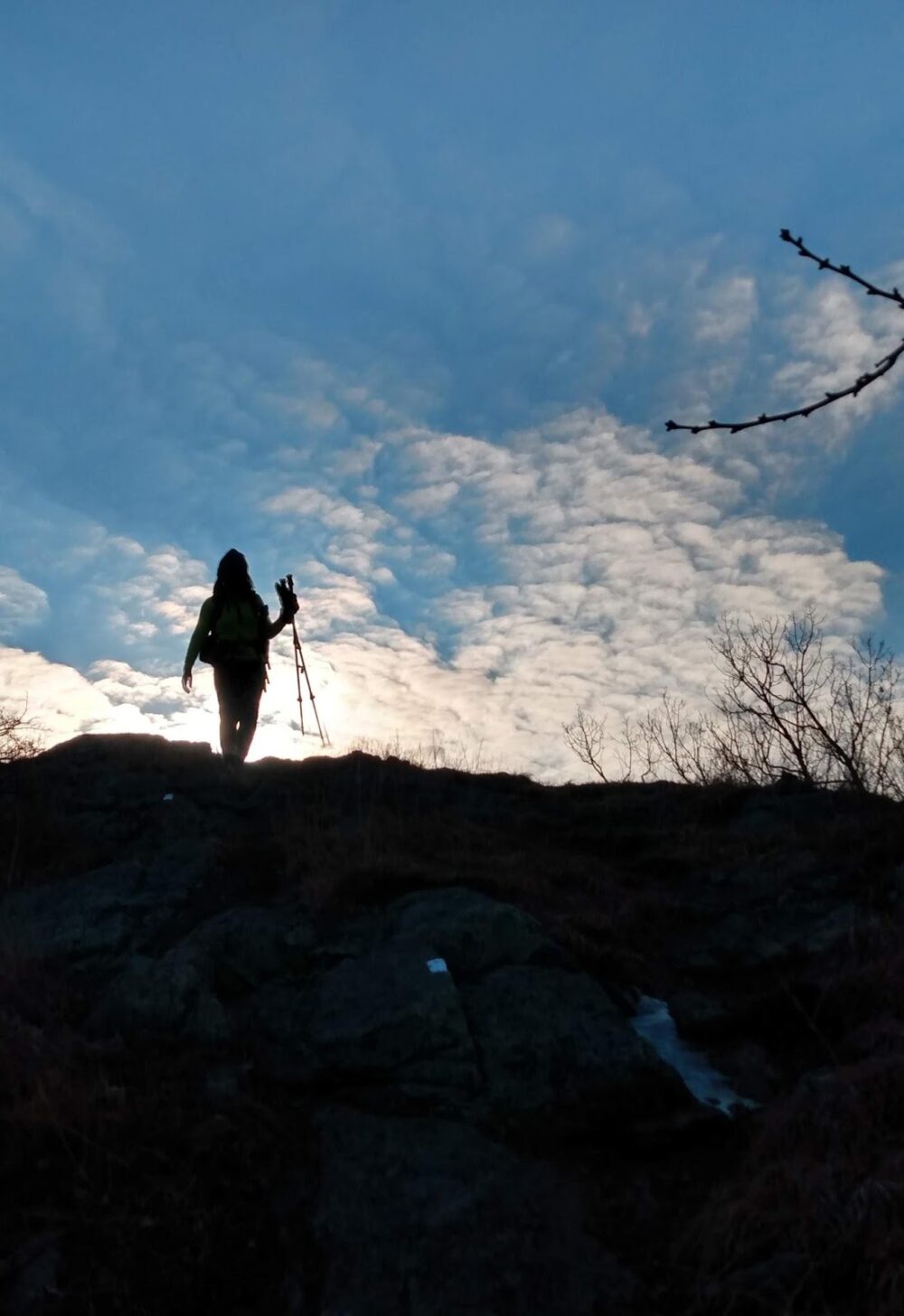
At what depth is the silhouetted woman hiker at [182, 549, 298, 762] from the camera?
10.4 meters

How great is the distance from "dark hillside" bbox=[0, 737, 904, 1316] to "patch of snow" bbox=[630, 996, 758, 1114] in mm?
89

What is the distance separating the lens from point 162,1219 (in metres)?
4.03

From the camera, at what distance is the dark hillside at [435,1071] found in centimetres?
383

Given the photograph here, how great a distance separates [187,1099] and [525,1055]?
5.60ft

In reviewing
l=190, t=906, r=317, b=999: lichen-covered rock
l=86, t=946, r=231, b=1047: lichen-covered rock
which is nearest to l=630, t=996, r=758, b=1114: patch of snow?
l=190, t=906, r=317, b=999: lichen-covered rock

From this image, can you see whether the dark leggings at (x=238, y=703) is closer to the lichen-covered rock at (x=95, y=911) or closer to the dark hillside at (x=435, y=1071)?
the dark hillside at (x=435, y=1071)

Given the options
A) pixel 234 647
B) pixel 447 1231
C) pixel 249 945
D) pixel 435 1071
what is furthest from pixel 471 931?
pixel 234 647

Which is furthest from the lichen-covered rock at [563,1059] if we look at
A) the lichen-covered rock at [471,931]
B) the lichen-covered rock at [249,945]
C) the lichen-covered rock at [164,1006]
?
the lichen-covered rock at [164,1006]

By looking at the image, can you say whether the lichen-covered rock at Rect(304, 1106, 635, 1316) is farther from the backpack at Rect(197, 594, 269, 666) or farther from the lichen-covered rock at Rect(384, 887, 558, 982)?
the backpack at Rect(197, 594, 269, 666)

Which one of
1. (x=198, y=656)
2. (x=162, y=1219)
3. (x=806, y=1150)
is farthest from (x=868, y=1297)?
(x=198, y=656)

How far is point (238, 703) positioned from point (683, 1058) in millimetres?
6396

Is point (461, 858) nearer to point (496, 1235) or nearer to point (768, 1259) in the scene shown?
point (496, 1235)

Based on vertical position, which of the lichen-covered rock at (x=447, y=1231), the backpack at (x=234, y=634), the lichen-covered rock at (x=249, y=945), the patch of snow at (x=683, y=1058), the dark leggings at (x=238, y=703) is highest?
the backpack at (x=234, y=634)

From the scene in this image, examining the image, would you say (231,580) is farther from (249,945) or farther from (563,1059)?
(563,1059)
